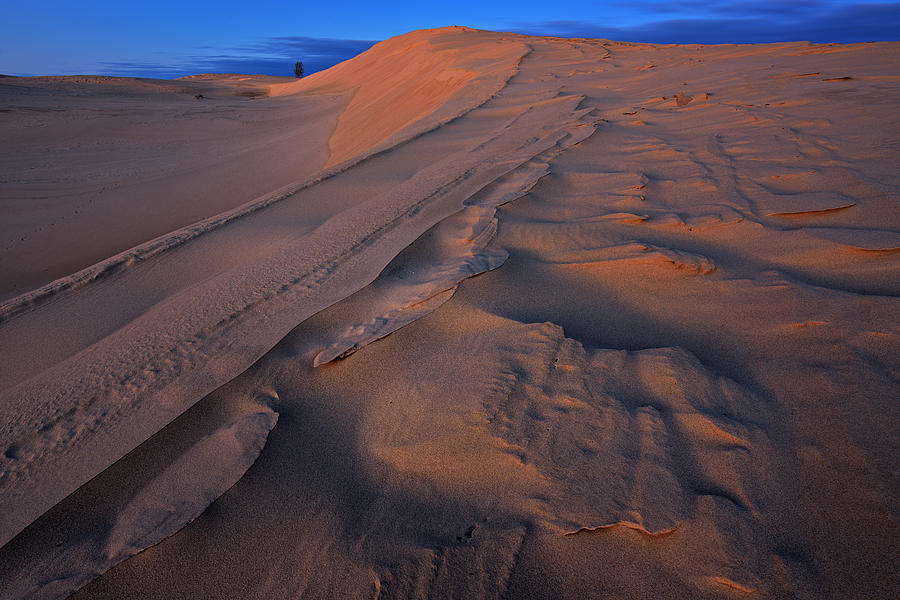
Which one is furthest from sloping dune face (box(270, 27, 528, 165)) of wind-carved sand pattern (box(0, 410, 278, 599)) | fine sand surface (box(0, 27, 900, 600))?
wind-carved sand pattern (box(0, 410, 278, 599))

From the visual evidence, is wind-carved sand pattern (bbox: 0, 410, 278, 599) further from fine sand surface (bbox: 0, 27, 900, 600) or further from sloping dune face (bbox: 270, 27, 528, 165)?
sloping dune face (bbox: 270, 27, 528, 165)

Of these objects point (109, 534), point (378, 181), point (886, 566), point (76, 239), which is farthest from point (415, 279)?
point (76, 239)

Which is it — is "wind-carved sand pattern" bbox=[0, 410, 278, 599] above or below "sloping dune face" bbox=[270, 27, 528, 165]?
below

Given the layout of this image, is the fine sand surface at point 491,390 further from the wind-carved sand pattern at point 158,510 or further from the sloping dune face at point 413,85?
the sloping dune face at point 413,85

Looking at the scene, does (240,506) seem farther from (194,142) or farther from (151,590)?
(194,142)

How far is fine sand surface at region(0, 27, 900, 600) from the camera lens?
2.95 feet

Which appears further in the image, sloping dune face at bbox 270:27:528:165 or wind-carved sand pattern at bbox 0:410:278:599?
sloping dune face at bbox 270:27:528:165

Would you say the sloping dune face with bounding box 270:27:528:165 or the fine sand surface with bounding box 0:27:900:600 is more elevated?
the sloping dune face with bounding box 270:27:528:165

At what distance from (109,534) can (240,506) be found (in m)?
0.27

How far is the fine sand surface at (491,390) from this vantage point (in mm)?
899

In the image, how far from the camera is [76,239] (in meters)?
4.00

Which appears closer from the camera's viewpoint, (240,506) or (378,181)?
(240,506)

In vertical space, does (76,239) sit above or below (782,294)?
below

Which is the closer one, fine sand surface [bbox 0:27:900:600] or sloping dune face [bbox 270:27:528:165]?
fine sand surface [bbox 0:27:900:600]
